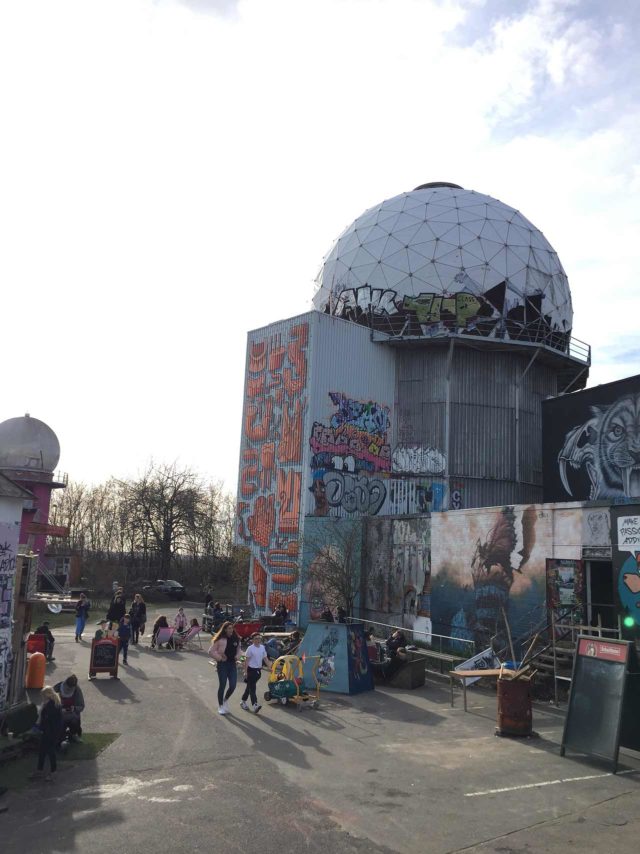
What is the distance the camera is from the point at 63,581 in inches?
1640

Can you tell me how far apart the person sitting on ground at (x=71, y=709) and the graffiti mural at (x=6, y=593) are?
35.0 inches

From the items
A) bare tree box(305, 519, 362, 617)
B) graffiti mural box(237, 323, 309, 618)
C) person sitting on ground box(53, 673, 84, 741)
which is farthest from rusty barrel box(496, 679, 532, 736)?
graffiti mural box(237, 323, 309, 618)

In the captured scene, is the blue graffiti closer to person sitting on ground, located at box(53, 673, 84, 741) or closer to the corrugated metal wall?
the corrugated metal wall

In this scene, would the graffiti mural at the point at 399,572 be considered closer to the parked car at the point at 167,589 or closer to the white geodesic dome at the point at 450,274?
the white geodesic dome at the point at 450,274

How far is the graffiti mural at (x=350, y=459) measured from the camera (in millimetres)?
30141

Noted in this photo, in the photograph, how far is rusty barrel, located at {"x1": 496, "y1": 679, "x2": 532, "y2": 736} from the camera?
458 inches

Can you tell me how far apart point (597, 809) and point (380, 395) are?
1015 inches

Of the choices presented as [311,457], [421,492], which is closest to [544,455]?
[421,492]

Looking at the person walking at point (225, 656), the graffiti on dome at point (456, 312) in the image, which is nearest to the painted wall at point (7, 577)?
the person walking at point (225, 656)

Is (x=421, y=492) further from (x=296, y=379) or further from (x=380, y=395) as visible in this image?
(x=296, y=379)

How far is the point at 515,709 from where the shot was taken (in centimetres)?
1166

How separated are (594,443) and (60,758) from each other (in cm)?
2578

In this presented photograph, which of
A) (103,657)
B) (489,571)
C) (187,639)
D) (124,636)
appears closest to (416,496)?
(489,571)

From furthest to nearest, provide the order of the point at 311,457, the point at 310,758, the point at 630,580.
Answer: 1. the point at 311,457
2. the point at 630,580
3. the point at 310,758
